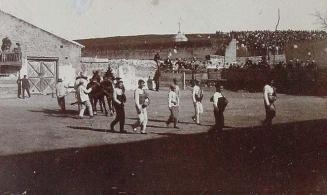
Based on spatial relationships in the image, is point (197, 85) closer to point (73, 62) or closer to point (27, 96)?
point (27, 96)

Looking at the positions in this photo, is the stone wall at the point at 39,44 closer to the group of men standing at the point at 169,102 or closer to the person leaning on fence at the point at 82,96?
the person leaning on fence at the point at 82,96

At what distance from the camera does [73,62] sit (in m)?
33.4

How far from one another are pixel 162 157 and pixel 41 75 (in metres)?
22.0

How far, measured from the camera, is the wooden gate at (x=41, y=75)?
101 ft

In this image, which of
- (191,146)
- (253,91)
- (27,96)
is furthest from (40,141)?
(253,91)

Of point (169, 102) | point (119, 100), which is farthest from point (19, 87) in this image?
point (119, 100)

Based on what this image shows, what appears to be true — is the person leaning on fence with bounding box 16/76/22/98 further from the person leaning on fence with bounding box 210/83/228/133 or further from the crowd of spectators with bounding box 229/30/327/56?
the crowd of spectators with bounding box 229/30/327/56

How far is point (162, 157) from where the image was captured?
10.7 meters

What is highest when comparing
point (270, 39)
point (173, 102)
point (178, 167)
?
point (270, 39)

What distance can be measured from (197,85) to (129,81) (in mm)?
20565

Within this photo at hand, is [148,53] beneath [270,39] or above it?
beneath

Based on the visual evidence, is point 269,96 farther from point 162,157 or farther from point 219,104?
point 162,157

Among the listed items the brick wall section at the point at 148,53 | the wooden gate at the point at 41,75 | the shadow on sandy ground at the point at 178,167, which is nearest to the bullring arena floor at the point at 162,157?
the shadow on sandy ground at the point at 178,167

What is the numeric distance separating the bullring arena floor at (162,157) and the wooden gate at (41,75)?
13.5 m
